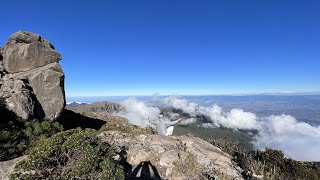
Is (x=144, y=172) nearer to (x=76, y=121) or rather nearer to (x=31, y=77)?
(x=31, y=77)

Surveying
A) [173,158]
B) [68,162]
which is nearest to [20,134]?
[173,158]

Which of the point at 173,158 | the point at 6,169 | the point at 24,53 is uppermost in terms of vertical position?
the point at 24,53

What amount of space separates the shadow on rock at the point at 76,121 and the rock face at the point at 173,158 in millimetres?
13083

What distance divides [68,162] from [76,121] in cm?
3546

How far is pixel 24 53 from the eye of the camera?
155ft

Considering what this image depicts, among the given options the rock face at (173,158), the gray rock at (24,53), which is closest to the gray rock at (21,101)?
the gray rock at (24,53)

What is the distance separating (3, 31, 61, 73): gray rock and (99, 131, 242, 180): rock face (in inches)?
694

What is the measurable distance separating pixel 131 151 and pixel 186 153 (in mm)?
6357

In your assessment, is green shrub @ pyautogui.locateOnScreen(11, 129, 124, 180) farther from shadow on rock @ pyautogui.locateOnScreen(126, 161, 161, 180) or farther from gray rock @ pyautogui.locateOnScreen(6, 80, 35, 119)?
gray rock @ pyautogui.locateOnScreen(6, 80, 35, 119)

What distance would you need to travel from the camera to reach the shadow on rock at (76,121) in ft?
165

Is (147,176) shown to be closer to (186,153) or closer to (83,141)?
(186,153)

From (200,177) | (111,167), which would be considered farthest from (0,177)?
(200,177)

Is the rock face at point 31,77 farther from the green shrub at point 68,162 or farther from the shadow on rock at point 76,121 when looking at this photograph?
the green shrub at point 68,162

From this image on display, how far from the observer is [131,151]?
115 ft
